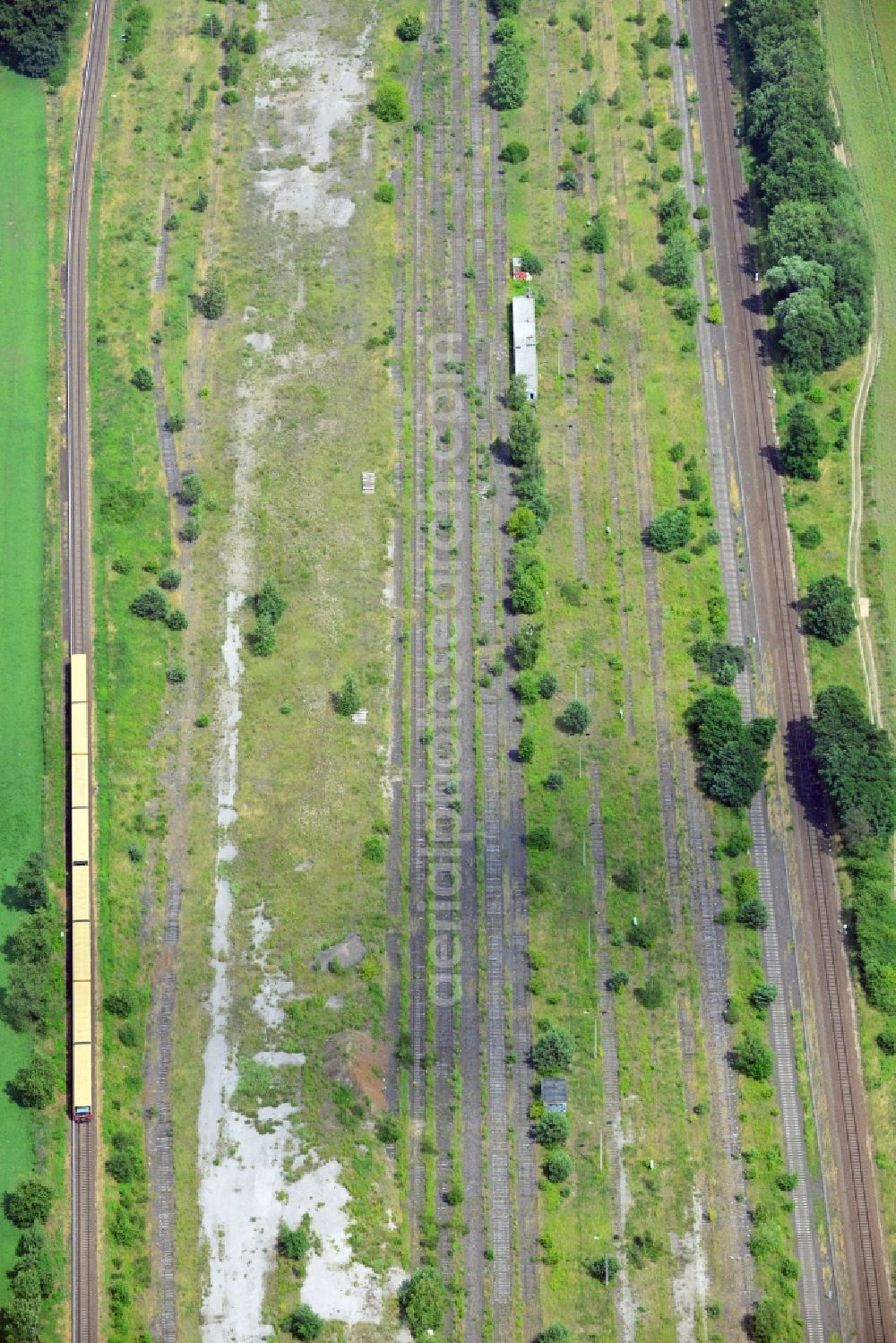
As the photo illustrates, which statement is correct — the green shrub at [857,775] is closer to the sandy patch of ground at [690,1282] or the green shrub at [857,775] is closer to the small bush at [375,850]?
the sandy patch of ground at [690,1282]

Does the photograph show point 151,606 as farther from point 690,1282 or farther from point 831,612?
point 690,1282

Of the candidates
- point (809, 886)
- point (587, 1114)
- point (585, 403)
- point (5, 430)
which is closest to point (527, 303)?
point (585, 403)

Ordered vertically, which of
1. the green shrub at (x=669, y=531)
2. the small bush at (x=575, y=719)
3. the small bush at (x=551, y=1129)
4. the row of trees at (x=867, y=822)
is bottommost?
the small bush at (x=551, y=1129)

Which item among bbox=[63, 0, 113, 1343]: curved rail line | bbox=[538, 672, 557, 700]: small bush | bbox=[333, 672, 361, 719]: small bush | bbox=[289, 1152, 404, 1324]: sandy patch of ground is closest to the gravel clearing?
bbox=[289, 1152, 404, 1324]: sandy patch of ground

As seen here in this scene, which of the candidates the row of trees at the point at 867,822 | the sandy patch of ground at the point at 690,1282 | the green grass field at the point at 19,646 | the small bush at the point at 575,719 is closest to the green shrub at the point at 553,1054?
the sandy patch of ground at the point at 690,1282

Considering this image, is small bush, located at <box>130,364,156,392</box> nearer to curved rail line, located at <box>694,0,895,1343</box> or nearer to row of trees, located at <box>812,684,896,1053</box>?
curved rail line, located at <box>694,0,895,1343</box>
